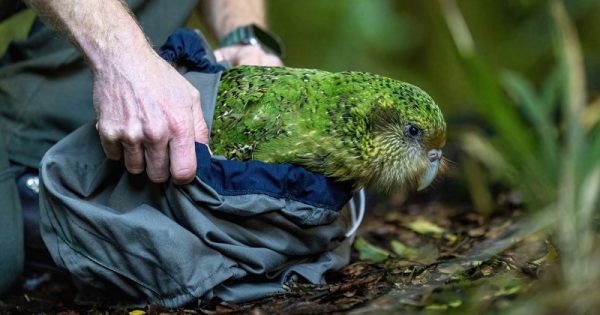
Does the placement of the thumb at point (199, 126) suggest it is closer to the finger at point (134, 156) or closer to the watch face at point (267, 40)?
the finger at point (134, 156)

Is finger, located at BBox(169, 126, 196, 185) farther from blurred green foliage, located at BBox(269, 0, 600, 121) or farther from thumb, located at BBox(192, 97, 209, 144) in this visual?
blurred green foliage, located at BBox(269, 0, 600, 121)

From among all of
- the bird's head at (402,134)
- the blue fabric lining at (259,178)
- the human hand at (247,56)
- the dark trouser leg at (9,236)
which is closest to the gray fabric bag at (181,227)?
the blue fabric lining at (259,178)

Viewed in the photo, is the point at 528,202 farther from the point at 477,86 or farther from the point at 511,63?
the point at 511,63

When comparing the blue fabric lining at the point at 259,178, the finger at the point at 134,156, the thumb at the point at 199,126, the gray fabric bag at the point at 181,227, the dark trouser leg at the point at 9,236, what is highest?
the thumb at the point at 199,126

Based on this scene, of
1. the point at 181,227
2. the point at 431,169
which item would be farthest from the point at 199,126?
the point at 431,169

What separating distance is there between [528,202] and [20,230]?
1.37m

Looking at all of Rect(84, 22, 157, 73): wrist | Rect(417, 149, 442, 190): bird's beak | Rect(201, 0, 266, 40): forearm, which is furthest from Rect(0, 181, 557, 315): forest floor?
Rect(201, 0, 266, 40): forearm

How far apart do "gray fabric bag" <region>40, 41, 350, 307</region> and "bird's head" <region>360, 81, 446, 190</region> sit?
0.12 meters

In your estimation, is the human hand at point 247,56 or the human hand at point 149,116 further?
the human hand at point 247,56

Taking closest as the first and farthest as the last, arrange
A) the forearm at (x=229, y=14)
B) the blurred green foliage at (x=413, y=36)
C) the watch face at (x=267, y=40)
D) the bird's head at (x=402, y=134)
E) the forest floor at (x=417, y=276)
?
the forest floor at (x=417, y=276) → the bird's head at (x=402, y=134) → the watch face at (x=267, y=40) → the forearm at (x=229, y=14) → the blurred green foliage at (x=413, y=36)

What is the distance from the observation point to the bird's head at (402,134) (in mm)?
1941

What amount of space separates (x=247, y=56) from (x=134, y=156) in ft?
2.68

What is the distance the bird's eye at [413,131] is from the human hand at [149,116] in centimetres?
48

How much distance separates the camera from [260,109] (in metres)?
1.98
